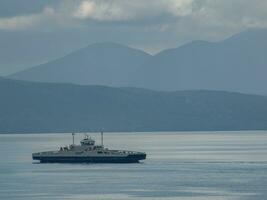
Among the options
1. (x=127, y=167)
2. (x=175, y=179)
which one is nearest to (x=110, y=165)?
(x=127, y=167)

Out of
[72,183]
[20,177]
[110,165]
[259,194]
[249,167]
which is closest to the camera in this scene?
[259,194]

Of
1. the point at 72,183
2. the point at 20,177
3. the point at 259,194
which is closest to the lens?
the point at 259,194

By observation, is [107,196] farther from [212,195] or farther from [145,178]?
[145,178]

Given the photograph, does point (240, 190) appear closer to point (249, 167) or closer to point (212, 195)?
point (212, 195)

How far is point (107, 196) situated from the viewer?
5276 inches

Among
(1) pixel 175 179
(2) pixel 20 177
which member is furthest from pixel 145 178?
(2) pixel 20 177

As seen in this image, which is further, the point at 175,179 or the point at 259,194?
the point at 175,179

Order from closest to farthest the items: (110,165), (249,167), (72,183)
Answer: (72,183)
(249,167)
(110,165)

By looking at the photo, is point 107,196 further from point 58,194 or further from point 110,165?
point 110,165

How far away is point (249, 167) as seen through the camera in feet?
612

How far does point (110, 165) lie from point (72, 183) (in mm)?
43904

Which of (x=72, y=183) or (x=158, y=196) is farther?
(x=72, y=183)

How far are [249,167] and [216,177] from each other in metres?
26.3

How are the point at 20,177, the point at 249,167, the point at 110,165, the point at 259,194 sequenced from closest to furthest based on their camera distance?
the point at 259,194
the point at 20,177
the point at 249,167
the point at 110,165
